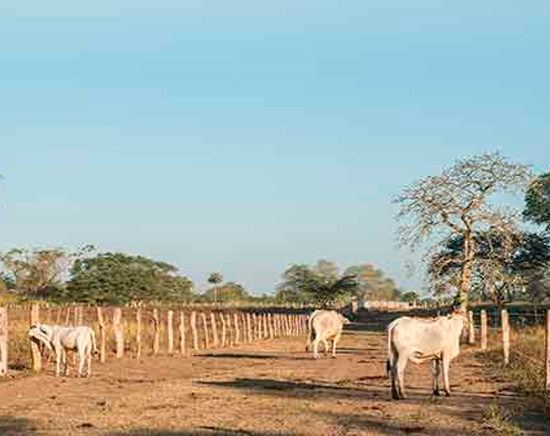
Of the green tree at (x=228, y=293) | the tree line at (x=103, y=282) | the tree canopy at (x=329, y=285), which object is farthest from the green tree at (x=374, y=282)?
the tree line at (x=103, y=282)

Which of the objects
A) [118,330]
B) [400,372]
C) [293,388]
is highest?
[118,330]

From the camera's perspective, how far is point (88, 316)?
57125 mm

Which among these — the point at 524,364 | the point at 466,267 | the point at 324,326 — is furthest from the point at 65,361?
the point at 466,267

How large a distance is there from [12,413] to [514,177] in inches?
1074

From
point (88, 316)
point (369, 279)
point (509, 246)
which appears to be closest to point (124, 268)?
point (88, 316)

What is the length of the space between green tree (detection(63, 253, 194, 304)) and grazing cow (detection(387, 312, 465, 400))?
73.5 m

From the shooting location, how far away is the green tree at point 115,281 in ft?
295

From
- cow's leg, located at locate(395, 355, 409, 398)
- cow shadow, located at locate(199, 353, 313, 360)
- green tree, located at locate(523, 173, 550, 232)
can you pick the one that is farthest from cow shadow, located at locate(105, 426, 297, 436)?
green tree, located at locate(523, 173, 550, 232)

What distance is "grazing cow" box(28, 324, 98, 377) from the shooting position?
74.2 ft

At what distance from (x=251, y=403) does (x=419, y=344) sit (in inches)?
132

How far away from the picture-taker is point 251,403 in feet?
51.9

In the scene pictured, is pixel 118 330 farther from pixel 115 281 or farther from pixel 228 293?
pixel 228 293

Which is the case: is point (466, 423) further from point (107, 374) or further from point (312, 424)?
point (107, 374)

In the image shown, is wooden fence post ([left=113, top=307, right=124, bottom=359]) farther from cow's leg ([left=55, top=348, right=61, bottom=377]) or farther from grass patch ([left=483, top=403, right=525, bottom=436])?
grass patch ([left=483, top=403, right=525, bottom=436])
